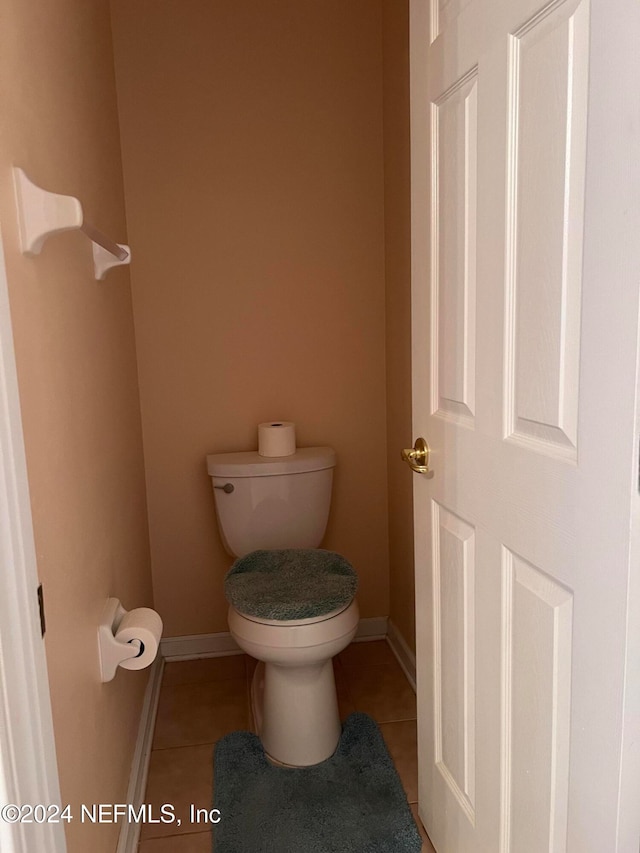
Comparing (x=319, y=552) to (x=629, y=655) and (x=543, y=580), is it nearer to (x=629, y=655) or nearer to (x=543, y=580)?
(x=543, y=580)

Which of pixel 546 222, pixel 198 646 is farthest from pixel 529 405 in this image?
pixel 198 646

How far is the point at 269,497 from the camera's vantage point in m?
2.21

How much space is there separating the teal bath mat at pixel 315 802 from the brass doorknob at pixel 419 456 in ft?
2.87

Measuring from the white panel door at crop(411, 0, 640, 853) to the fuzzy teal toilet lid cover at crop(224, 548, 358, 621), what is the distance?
43 centimetres

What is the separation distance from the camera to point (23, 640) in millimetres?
791

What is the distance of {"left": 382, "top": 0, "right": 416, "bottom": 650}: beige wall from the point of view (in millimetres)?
2096

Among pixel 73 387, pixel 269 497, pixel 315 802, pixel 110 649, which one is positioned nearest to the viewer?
pixel 73 387

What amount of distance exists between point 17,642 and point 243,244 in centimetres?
175

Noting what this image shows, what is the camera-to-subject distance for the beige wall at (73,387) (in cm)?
95

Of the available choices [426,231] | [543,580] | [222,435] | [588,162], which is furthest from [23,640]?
[222,435]

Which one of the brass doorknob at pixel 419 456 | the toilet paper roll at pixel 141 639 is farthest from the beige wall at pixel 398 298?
the toilet paper roll at pixel 141 639

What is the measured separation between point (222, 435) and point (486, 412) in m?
1.40

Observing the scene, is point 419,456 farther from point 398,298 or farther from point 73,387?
point 398,298

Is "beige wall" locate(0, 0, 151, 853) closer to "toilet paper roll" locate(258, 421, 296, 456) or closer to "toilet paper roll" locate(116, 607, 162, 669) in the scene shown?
"toilet paper roll" locate(116, 607, 162, 669)
